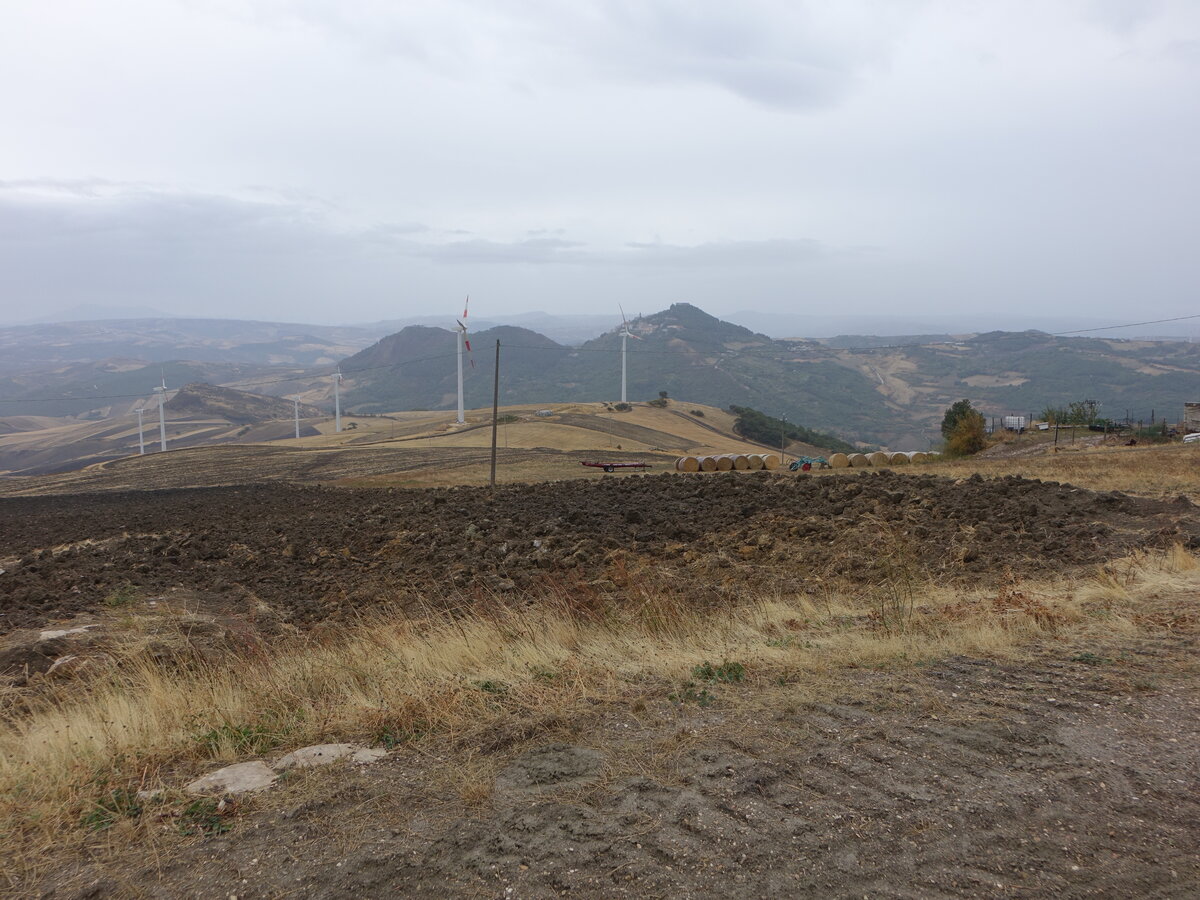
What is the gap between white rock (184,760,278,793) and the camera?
470 cm

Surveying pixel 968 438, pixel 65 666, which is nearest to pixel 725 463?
pixel 968 438

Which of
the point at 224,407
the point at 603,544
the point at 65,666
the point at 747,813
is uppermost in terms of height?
the point at 747,813

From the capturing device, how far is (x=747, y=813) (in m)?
4.19

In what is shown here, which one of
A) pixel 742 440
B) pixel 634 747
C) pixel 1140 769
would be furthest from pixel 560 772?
pixel 742 440

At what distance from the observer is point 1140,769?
4.63m

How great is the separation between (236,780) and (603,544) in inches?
486

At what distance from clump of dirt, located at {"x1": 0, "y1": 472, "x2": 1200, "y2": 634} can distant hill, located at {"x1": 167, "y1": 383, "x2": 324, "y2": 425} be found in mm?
135057

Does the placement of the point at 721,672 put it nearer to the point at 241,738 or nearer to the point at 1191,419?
the point at 241,738

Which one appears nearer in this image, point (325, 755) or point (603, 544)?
point (325, 755)

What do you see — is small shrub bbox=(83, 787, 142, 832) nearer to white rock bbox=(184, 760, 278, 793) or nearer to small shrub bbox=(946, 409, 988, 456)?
white rock bbox=(184, 760, 278, 793)

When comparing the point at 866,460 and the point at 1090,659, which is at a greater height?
the point at 1090,659

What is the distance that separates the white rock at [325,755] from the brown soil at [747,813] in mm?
189

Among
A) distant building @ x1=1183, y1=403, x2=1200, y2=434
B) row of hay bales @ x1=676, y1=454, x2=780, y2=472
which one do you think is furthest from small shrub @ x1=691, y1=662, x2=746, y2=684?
distant building @ x1=1183, y1=403, x2=1200, y2=434

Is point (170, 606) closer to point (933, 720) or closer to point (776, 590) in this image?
point (776, 590)
